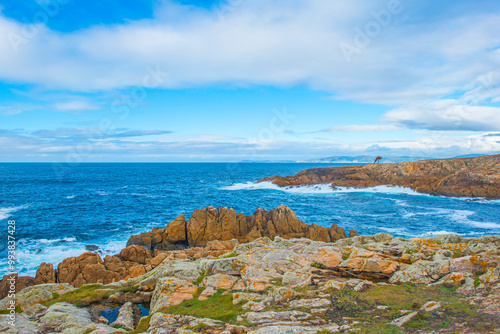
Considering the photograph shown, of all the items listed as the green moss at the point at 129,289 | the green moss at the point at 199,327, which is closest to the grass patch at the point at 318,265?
the green moss at the point at 199,327

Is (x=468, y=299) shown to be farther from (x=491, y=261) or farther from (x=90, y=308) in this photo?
(x=90, y=308)

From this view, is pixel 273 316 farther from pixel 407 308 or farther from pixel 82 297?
pixel 82 297

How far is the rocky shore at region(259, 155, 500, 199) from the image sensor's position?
68125 mm

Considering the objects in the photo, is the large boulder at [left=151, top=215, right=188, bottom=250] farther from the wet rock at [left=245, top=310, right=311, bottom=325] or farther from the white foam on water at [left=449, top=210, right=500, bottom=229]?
the white foam on water at [left=449, top=210, right=500, bottom=229]

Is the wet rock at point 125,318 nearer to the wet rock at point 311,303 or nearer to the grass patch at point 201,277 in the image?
the grass patch at point 201,277

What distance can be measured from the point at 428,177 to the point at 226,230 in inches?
2734

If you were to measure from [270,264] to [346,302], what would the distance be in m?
4.83

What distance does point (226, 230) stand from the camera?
37.1 meters

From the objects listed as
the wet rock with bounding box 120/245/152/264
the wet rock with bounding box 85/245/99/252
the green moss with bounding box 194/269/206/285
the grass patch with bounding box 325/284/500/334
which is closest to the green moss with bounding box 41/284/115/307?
the green moss with bounding box 194/269/206/285

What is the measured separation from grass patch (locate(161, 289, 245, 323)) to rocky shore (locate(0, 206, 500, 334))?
46 millimetres

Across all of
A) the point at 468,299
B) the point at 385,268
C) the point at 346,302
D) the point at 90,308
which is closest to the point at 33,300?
the point at 90,308

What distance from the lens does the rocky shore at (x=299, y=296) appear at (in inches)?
405

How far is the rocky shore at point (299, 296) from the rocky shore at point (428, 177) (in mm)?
60177

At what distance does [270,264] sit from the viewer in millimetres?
15578
